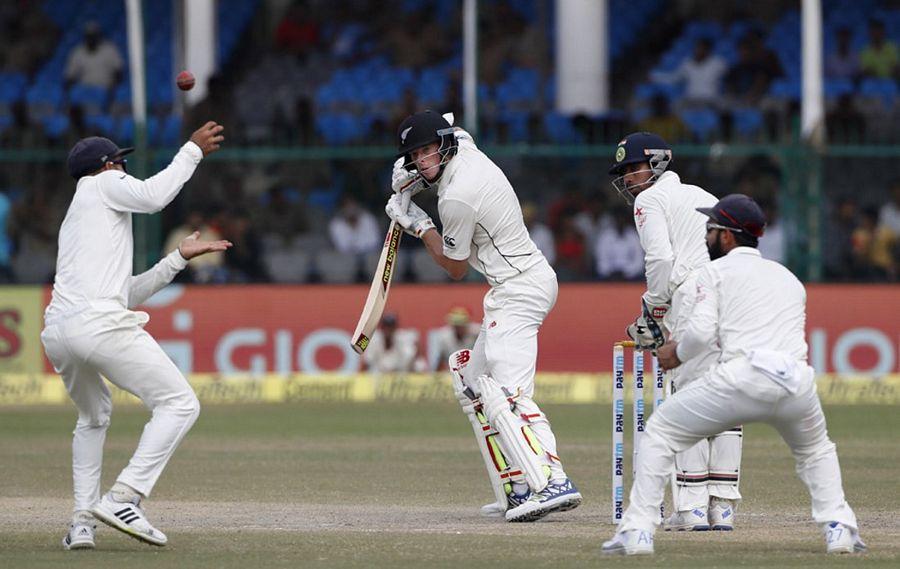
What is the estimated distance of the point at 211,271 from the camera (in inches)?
742

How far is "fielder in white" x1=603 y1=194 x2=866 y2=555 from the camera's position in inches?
285

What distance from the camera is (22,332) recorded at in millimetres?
18578

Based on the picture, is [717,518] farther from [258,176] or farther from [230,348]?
[258,176]

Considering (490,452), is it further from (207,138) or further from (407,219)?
(207,138)

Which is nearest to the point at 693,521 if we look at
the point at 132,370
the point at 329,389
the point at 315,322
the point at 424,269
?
the point at 132,370

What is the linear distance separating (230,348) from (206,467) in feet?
22.0

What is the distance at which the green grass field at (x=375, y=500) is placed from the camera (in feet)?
24.9

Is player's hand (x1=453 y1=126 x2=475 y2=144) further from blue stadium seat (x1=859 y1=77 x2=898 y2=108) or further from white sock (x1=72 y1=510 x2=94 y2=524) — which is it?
blue stadium seat (x1=859 y1=77 x2=898 y2=108)

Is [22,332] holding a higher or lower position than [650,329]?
lower

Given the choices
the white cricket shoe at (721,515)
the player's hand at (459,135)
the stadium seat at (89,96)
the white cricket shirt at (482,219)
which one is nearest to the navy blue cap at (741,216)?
the white cricket shoe at (721,515)

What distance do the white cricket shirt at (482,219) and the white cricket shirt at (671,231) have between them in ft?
2.53

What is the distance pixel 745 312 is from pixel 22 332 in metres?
12.7

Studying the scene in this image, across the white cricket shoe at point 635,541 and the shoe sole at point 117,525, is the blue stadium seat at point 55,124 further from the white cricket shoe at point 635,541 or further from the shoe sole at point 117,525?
the white cricket shoe at point 635,541

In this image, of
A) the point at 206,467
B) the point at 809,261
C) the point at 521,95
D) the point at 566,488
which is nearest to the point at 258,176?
the point at 521,95
